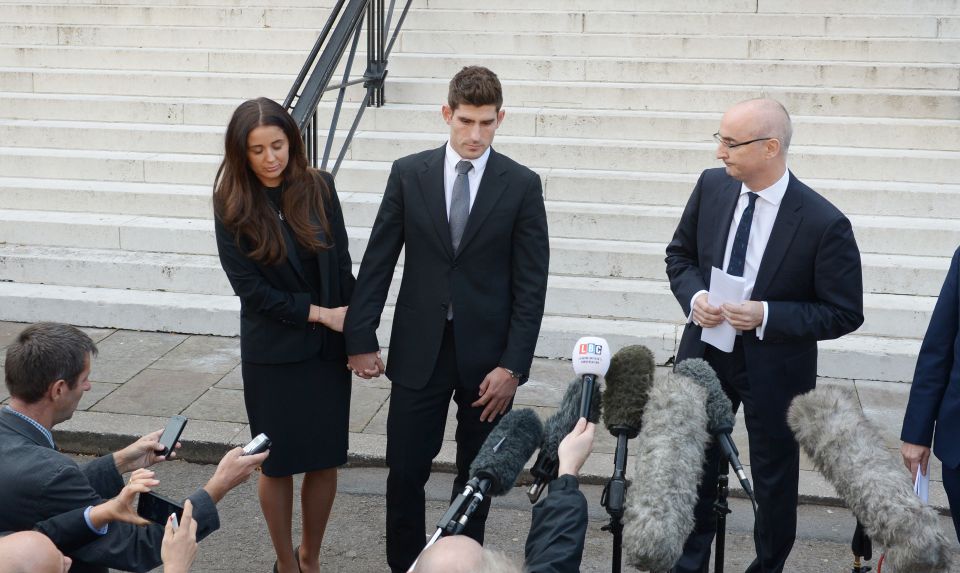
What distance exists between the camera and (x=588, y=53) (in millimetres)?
9742

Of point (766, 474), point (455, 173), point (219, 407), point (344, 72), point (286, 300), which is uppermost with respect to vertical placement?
point (344, 72)

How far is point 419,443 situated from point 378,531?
1.12 meters

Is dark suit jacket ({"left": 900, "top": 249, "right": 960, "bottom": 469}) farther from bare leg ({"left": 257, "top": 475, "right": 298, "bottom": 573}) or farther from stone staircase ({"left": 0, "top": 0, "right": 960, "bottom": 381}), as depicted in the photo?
Answer: stone staircase ({"left": 0, "top": 0, "right": 960, "bottom": 381})

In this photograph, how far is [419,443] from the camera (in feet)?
14.1

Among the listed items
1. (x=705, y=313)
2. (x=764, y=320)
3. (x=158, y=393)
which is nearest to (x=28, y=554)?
(x=705, y=313)

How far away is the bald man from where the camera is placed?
9.91 ft

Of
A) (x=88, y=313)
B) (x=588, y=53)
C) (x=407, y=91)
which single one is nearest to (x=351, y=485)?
(x=88, y=313)

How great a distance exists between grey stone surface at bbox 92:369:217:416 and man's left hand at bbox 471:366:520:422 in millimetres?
2772

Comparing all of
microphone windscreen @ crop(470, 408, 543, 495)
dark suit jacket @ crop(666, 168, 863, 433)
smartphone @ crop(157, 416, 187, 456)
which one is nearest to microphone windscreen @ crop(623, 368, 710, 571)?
microphone windscreen @ crop(470, 408, 543, 495)

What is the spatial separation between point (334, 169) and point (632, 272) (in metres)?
2.52

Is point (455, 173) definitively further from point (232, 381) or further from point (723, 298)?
point (232, 381)

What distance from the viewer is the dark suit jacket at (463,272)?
13.8 ft

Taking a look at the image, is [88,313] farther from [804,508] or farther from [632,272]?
[804,508]

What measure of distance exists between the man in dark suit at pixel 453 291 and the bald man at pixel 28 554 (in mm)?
1501
